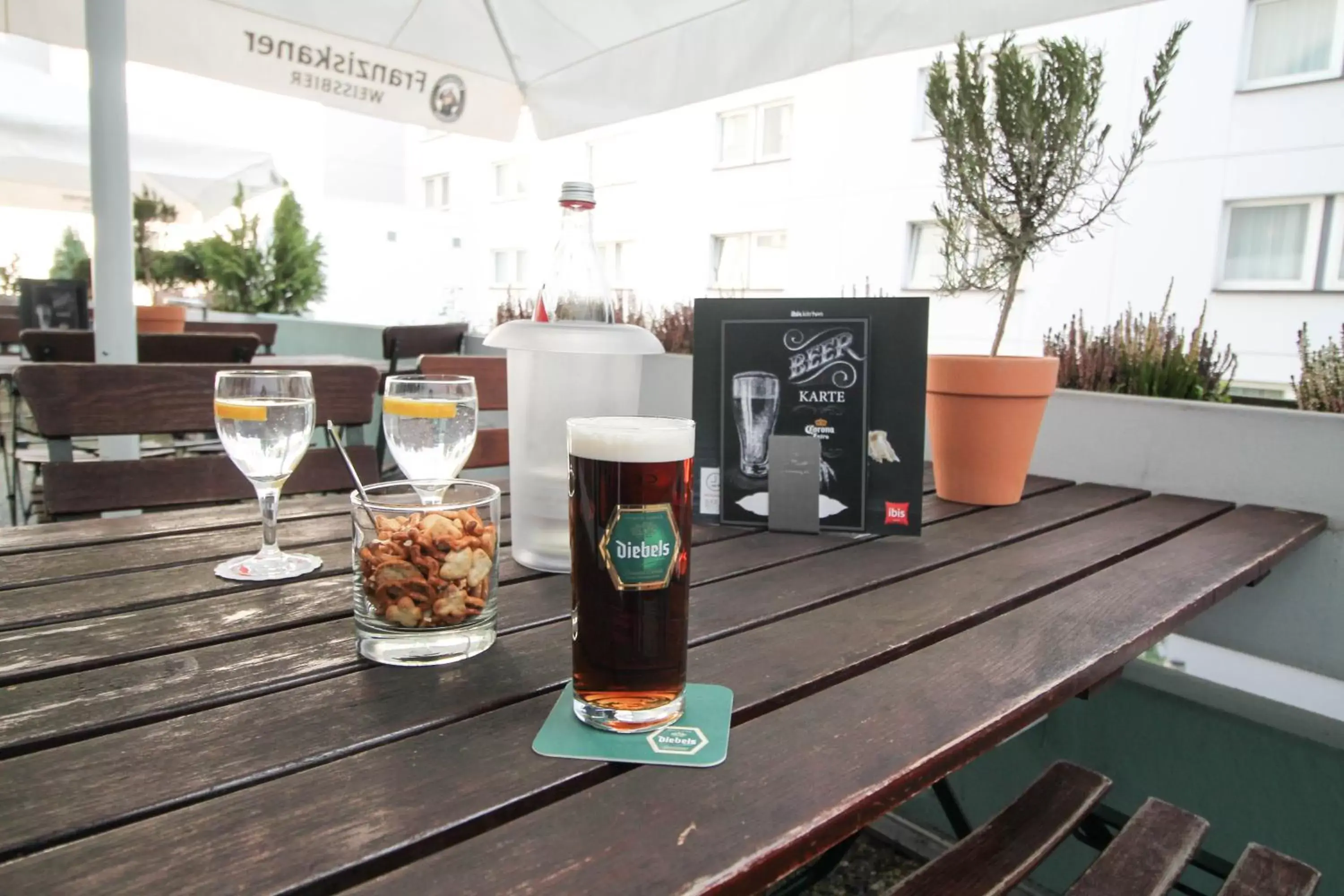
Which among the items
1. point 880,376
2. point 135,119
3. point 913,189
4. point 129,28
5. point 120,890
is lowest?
point 120,890

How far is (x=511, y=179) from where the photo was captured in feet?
49.3

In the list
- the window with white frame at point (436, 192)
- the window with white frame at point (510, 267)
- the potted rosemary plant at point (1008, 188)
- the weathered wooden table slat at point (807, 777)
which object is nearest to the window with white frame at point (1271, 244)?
the potted rosemary plant at point (1008, 188)

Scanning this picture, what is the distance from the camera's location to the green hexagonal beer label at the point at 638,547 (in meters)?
0.53

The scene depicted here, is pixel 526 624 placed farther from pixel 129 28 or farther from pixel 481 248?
pixel 481 248

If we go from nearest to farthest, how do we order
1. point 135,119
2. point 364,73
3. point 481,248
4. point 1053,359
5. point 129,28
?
point 1053,359 < point 129,28 < point 364,73 < point 135,119 < point 481,248

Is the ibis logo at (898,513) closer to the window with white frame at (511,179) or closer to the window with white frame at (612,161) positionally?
the window with white frame at (612,161)

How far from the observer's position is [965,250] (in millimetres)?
1626

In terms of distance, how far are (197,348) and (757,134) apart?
9421 millimetres

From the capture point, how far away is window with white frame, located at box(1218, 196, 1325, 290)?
6969mm

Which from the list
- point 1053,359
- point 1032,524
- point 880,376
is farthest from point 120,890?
point 1053,359

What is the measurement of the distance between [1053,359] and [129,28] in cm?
230

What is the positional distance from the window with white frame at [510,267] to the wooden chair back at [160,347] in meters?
11.9

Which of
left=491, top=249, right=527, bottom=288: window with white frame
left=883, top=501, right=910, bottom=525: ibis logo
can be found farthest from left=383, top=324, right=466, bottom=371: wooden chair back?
left=491, top=249, right=527, bottom=288: window with white frame

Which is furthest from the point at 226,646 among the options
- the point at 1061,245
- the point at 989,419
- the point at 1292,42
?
the point at 1292,42
